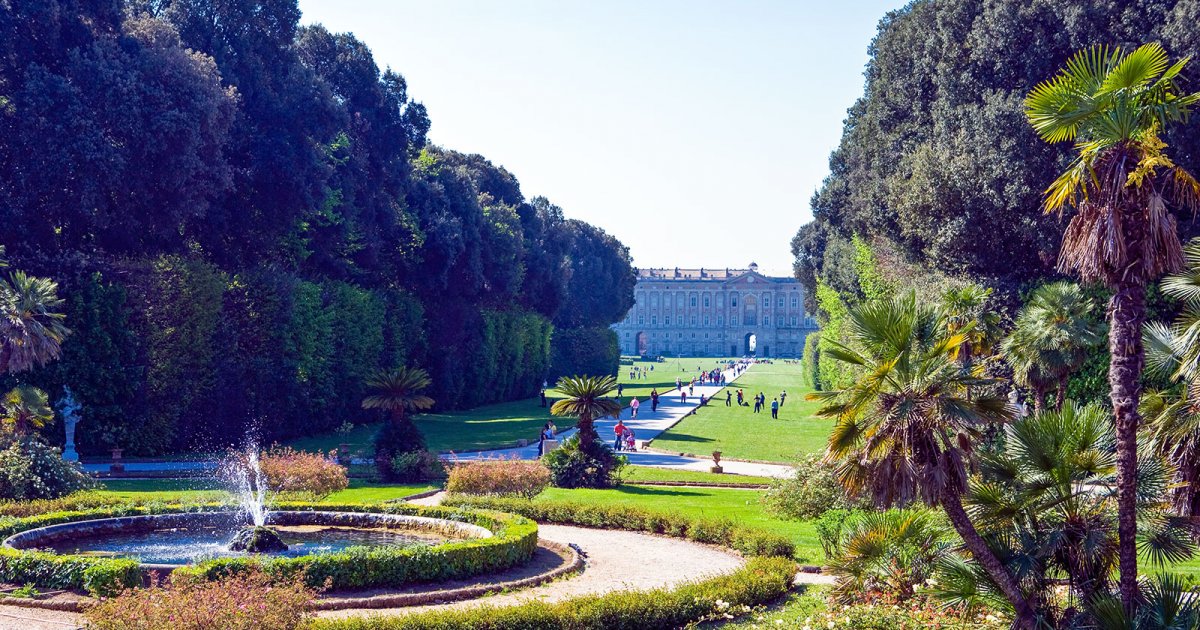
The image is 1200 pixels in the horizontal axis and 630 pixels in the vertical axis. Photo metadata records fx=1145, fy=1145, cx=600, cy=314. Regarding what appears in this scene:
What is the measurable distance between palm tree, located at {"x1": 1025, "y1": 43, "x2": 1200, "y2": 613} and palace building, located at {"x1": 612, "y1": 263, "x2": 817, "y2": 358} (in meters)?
154

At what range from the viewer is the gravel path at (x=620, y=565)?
1265 centimetres

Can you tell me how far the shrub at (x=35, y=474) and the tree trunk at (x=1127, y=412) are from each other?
660 inches

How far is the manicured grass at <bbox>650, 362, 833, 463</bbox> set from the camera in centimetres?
3494

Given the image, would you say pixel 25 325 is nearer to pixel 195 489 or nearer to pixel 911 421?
pixel 195 489

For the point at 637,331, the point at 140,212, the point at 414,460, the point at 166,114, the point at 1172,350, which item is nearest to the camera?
the point at 1172,350

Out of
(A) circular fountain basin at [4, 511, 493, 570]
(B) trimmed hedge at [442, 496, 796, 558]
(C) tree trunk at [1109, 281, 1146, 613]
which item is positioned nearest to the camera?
(C) tree trunk at [1109, 281, 1146, 613]

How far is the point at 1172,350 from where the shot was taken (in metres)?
11.5

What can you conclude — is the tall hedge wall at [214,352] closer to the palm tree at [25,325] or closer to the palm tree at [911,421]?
the palm tree at [25,325]

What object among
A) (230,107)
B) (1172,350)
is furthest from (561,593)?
(230,107)

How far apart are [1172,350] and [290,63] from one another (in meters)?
31.0

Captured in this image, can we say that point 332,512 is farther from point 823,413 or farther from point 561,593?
point 823,413

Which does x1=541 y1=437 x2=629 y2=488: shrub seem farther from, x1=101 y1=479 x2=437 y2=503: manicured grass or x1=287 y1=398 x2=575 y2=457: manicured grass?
x1=287 y1=398 x2=575 y2=457: manicured grass

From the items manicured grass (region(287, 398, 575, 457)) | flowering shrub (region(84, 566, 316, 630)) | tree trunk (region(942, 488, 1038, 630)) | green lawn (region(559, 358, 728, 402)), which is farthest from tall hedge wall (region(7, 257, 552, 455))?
tree trunk (region(942, 488, 1038, 630))

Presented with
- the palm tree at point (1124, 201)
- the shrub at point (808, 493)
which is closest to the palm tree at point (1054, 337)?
the shrub at point (808, 493)
